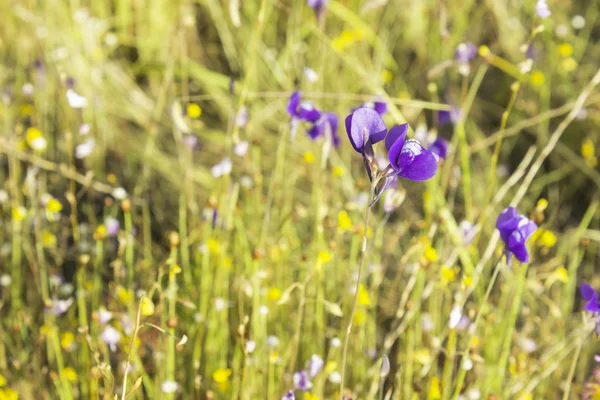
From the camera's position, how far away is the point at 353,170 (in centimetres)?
227

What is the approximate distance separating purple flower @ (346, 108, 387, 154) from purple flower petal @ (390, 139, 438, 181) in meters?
0.04

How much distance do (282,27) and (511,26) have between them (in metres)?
1.00

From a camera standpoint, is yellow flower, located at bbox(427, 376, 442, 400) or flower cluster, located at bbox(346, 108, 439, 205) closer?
flower cluster, located at bbox(346, 108, 439, 205)

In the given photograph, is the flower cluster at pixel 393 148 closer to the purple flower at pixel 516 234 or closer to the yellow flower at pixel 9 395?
the purple flower at pixel 516 234

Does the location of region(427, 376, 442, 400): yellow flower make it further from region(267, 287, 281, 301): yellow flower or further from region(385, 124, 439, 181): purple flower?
region(385, 124, 439, 181): purple flower

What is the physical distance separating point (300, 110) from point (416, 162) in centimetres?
52

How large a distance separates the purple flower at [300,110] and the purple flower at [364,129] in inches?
18.3

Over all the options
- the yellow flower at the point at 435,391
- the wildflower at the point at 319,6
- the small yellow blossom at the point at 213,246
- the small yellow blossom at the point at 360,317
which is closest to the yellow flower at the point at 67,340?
the small yellow blossom at the point at 213,246

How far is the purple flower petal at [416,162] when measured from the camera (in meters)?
0.78

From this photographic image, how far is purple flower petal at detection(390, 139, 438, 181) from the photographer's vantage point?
780mm

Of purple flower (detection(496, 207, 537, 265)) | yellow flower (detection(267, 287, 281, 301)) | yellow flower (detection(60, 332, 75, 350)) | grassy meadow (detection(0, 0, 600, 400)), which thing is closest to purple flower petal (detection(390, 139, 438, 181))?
grassy meadow (detection(0, 0, 600, 400))

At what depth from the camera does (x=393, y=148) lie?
0.77m

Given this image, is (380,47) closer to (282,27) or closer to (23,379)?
(282,27)

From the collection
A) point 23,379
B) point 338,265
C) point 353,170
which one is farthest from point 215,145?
point 23,379
